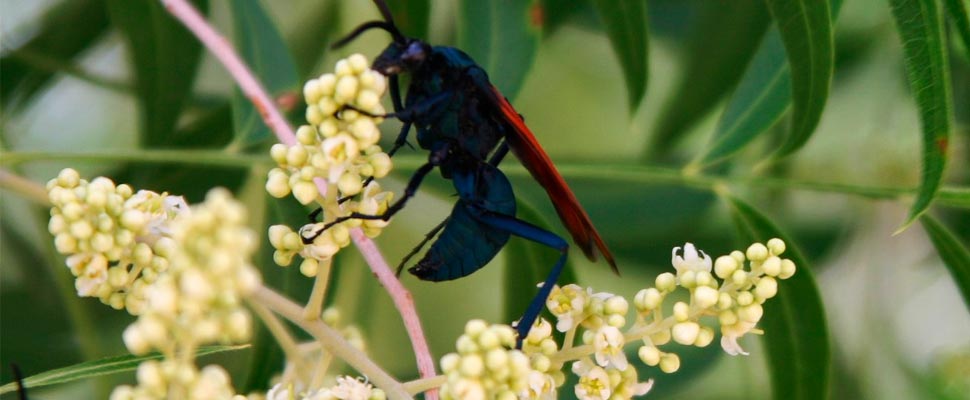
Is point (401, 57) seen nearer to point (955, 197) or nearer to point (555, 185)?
point (555, 185)

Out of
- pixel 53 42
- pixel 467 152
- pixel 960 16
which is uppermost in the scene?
pixel 53 42

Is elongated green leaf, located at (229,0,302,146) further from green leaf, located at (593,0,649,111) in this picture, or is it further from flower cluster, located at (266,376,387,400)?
flower cluster, located at (266,376,387,400)

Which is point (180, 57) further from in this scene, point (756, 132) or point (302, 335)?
point (756, 132)

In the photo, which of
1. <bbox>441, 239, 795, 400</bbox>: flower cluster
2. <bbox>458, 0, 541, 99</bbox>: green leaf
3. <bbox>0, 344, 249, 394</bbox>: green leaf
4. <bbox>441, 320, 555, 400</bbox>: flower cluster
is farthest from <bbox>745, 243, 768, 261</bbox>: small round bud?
<bbox>458, 0, 541, 99</bbox>: green leaf

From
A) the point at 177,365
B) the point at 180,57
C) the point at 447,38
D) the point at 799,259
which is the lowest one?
the point at 177,365

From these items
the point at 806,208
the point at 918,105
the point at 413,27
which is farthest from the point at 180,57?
the point at 806,208

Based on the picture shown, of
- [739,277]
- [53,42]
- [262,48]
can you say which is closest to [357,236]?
[739,277]
